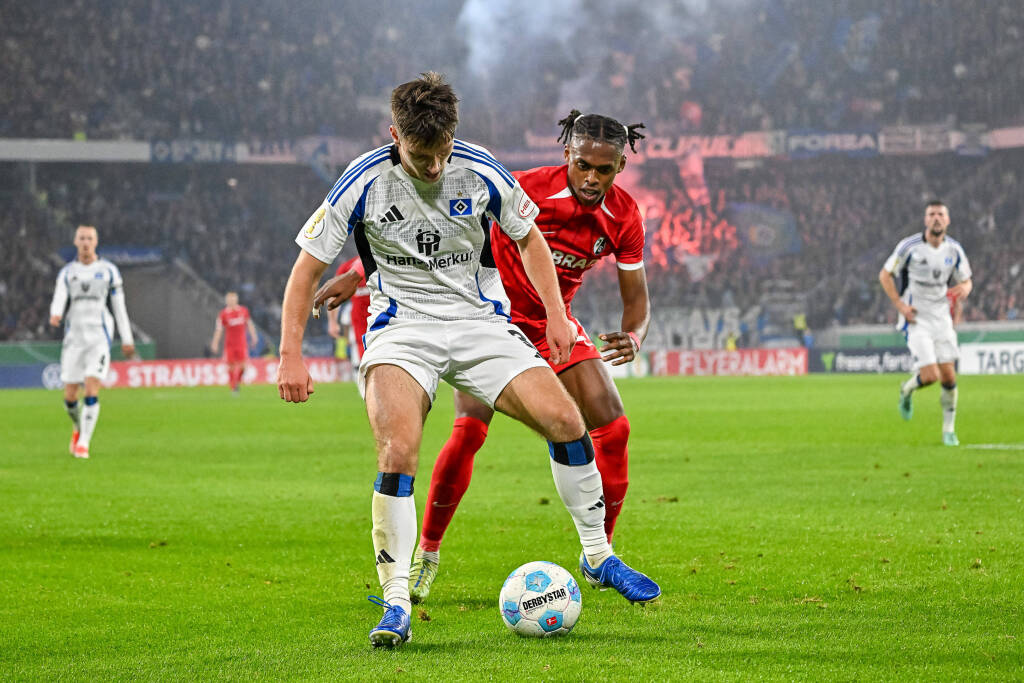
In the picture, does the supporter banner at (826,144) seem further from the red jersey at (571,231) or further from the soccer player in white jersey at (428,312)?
the soccer player in white jersey at (428,312)

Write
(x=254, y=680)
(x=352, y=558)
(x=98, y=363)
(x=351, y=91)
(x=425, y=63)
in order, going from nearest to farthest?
(x=254, y=680) → (x=352, y=558) → (x=98, y=363) → (x=351, y=91) → (x=425, y=63)

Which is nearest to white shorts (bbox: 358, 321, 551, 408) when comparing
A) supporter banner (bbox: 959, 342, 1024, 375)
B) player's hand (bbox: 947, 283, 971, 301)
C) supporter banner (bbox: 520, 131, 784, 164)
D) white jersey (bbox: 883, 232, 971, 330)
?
white jersey (bbox: 883, 232, 971, 330)

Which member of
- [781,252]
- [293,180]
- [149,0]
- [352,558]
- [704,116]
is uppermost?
[149,0]

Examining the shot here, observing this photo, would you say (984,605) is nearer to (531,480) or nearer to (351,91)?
(531,480)

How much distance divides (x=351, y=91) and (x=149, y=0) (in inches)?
319

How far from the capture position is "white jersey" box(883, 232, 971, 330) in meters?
13.7

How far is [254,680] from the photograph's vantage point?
3893mm

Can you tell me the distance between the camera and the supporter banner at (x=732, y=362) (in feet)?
122

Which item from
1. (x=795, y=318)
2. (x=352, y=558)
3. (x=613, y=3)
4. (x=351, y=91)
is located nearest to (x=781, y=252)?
(x=795, y=318)

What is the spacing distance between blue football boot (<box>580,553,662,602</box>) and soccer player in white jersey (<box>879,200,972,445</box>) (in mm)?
9242

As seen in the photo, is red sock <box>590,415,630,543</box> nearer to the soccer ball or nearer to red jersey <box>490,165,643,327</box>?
red jersey <box>490,165,643,327</box>

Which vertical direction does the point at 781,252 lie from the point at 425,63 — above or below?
below

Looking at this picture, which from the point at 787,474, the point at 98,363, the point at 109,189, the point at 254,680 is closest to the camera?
the point at 254,680

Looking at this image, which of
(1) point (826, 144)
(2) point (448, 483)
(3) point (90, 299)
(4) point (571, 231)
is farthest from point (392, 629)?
(1) point (826, 144)
